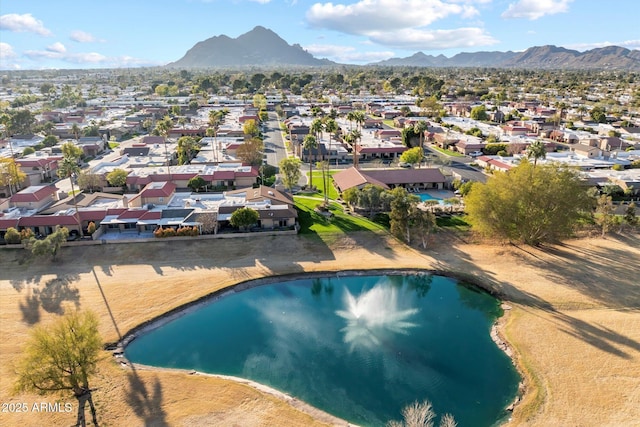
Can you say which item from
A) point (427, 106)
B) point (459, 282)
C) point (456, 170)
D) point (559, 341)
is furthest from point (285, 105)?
point (559, 341)

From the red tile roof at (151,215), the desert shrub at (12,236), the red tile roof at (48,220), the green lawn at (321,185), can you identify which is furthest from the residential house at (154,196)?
the green lawn at (321,185)

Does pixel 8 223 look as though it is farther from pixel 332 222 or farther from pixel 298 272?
pixel 332 222

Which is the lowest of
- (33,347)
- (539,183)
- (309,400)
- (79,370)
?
(309,400)

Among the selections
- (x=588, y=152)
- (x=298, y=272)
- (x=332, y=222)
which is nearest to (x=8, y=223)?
(x=298, y=272)

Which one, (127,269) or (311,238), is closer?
(127,269)

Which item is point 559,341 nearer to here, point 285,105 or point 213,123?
point 213,123

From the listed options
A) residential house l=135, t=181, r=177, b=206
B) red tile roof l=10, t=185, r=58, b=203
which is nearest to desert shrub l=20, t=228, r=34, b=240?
red tile roof l=10, t=185, r=58, b=203
